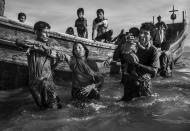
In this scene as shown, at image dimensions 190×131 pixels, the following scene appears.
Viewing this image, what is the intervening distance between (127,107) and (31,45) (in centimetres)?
245

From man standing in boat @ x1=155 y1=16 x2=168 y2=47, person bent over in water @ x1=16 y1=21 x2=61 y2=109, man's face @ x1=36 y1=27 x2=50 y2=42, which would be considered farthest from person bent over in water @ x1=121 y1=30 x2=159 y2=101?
man standing in boat @ x1=155 y1=16 x2=168 y2=47

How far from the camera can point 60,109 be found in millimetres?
5727

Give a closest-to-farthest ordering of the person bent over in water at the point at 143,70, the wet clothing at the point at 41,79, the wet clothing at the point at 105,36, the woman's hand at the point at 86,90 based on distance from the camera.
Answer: the wet clothing at the point at 41,79
the person bent over in water at the point at 143,70
the woman's hand at the point at 86,90
the wet clothing at the point at 105,36

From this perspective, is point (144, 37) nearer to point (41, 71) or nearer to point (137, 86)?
point (137, 86)

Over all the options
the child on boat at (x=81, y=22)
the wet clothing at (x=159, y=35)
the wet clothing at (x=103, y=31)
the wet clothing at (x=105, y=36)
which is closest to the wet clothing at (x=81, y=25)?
the child on boat at (x=81, y=22)

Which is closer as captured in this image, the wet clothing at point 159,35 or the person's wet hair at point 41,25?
the person's wet hair at point 41,25

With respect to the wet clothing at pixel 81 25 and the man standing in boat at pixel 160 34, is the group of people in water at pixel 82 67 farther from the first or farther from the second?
the man standing in boat at pixel 160 34

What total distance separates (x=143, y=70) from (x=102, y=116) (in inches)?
53.2

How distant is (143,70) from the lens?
19.2ft

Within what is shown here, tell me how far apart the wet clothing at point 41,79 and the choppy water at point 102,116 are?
238 mm

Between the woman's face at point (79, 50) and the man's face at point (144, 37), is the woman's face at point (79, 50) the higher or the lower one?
the lower one

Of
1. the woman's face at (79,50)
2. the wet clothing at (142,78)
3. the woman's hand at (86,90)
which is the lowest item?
Answer: the woman's hand at (86,90)

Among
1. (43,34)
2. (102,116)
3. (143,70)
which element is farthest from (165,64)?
(43,34)

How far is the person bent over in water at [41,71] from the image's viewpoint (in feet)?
18.0
